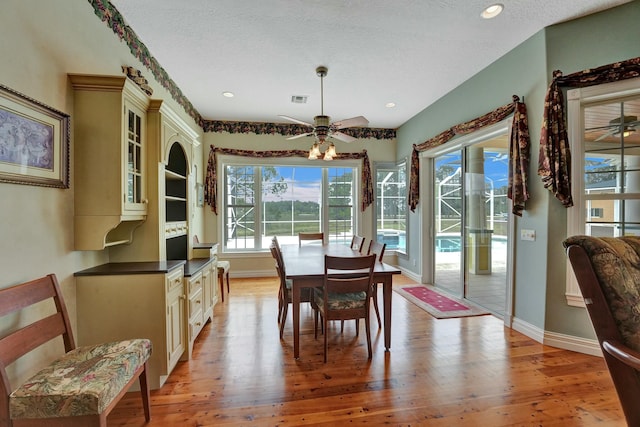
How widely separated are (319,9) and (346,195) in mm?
3600

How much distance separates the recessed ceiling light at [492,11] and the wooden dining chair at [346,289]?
7.36 feet

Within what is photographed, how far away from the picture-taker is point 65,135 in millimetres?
1732

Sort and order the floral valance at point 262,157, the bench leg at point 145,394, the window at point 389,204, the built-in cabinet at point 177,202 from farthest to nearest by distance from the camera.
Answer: the window at point 389,204, the floral valance at point 262,157, the built-in cabinet at point 177,202, the bench leg at point 145,394

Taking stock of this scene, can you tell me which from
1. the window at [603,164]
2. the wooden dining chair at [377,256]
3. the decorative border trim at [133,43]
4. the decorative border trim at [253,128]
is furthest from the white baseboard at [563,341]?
the decorative border trim at [133,43]

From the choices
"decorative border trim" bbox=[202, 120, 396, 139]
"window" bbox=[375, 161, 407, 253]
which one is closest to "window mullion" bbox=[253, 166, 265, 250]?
"decorative border trim" bbox=[202, 120, 396, 139]

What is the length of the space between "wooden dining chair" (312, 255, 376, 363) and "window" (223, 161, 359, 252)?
3.01 m

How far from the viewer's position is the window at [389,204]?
5.48 meters

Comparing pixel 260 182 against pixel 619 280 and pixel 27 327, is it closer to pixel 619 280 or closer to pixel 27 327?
pixel 27 327

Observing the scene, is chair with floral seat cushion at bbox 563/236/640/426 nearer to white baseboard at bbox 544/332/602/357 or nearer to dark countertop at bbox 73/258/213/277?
white baseboard at bbox 544/332/602/357

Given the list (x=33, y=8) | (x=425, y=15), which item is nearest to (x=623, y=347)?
(x=425, y=15)

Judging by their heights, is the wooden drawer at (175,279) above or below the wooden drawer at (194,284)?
above

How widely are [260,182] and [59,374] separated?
4.16 m

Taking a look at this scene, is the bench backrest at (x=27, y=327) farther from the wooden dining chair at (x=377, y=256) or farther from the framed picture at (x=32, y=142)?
the wooden dining chair at (x=377, y=256)

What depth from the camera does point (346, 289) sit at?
7.38ft
